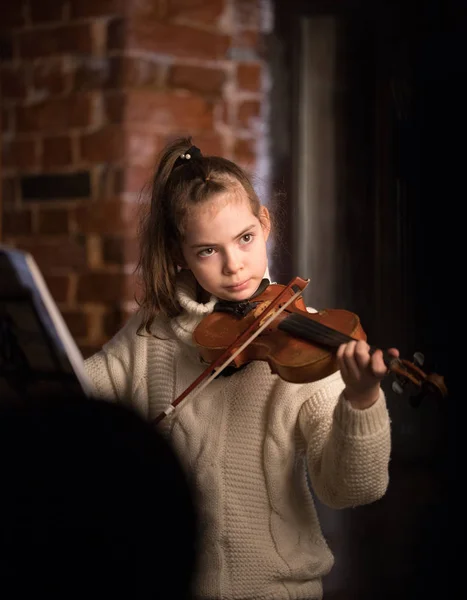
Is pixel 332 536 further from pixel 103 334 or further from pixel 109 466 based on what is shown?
pixel 109 466

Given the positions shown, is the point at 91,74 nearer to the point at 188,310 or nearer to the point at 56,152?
the point at 56,152

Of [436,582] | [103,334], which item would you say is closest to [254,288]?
[103,334]

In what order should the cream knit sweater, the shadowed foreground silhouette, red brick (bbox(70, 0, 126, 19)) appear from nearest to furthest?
the shadowed foreground silhouette → the cream knit sweater → red brick (bbox(70, 0, 126, 19))

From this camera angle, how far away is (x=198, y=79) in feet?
6.40

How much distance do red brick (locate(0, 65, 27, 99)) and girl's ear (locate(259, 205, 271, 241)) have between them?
3.16 feet

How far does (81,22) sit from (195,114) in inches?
12.9

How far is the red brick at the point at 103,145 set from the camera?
75.1 inches

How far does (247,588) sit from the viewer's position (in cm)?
118

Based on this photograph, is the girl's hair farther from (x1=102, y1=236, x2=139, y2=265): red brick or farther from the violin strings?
(x1=102, y1=236, x2=139, y2=265): red brick

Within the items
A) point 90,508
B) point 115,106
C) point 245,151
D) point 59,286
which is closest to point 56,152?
point 115,106

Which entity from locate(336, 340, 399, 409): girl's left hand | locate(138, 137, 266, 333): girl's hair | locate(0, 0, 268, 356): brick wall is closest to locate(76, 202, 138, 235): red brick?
locate(0, 0, 268, 356): brick wall

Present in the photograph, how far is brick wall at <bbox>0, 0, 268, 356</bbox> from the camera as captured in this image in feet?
6.25

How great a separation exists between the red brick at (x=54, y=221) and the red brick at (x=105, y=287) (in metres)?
0.12

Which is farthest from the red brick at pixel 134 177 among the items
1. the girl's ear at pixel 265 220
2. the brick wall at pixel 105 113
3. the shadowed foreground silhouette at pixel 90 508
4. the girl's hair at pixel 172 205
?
the shadowed foreground silhouette at pixel 90 508
